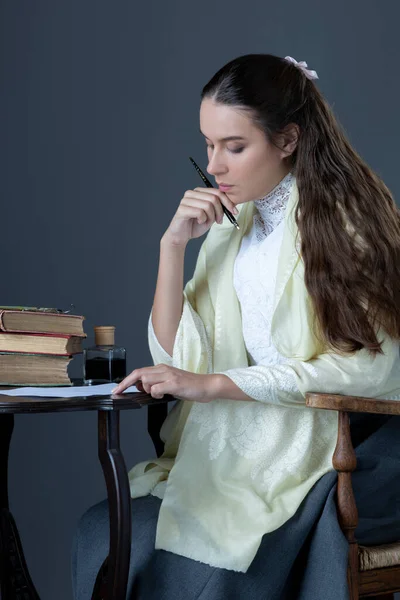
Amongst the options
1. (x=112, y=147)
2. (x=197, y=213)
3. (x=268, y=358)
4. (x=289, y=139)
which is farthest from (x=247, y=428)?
(x=112, y=147)

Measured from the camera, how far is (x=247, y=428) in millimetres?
1899

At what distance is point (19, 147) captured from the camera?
126 inches

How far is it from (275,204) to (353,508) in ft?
Result: 2.05

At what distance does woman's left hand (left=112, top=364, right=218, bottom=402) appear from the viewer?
172cm

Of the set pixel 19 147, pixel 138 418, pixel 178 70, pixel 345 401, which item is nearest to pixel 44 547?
pixel 138 418

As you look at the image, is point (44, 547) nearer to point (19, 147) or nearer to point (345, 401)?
point (19, 147)

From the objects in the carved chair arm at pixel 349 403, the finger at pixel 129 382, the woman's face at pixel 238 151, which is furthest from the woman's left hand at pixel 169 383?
the woman's face at pixel 238 151

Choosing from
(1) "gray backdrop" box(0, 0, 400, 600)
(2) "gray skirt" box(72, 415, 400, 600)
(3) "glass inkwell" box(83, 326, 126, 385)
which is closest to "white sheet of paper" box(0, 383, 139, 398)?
(3) "glass inkwell" box(83, 326, 126, 385)

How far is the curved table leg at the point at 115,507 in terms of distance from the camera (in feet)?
5.55

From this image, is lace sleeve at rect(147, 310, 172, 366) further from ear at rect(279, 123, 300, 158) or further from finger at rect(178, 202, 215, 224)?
ear at rect(279, 123, 300, 158)

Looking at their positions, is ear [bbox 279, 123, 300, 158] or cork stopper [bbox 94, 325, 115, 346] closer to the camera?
ear [bbox 279, 123, 300, 158]

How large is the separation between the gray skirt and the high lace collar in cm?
47

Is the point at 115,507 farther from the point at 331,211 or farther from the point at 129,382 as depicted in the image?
the point at 331,211

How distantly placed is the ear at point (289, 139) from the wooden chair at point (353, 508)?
20.1 inches
